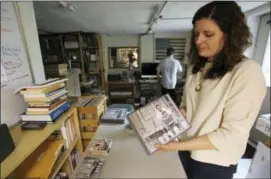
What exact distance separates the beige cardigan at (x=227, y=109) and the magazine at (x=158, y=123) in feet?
0.25

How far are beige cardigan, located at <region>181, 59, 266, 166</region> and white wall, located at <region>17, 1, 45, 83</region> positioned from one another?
3.12 feet

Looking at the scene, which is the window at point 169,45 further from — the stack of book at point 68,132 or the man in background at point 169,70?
the stack of book at point 68,132

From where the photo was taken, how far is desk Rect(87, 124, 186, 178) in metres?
0.79

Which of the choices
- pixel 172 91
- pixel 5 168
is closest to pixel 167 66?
pixel 172 91

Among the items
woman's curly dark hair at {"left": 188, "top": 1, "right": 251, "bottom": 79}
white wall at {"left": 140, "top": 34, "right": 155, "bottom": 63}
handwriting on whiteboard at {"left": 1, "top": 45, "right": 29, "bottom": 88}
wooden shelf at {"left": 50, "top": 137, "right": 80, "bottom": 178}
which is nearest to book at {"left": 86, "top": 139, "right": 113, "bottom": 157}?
wooden shelf at {"left": 50, "top": 137, "right": 80, "bottom": 178}

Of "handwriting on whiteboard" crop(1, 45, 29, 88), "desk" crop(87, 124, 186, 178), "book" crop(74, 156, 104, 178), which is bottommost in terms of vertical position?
"desk" crop(87, 124, 186, 178)

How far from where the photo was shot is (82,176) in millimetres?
774

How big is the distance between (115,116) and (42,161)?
0.67 metres

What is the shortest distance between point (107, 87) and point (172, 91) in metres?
1.61

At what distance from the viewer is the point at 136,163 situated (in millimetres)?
866

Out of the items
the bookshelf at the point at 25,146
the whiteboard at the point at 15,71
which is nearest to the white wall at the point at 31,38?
the whiteboard at the point at 15,71

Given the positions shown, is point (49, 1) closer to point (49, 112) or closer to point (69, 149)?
point (49, 112)

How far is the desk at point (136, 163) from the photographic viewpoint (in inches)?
31.3

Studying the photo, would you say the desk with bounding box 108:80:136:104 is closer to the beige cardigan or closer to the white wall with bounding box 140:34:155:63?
the white wall with bounding box 140:34:155:63
